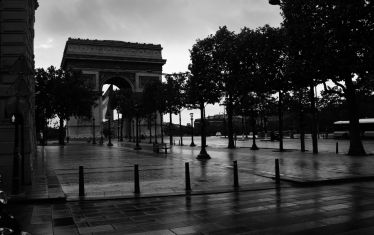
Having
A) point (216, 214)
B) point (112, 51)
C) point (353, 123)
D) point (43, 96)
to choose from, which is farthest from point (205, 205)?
point (112, 51)

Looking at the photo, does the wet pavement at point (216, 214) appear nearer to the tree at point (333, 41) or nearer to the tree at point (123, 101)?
the tree at point (333, 41)

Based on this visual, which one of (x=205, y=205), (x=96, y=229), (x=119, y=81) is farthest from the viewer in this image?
(x=119, y=81)

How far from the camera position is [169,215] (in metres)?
9.20

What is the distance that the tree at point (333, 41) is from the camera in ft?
79.4

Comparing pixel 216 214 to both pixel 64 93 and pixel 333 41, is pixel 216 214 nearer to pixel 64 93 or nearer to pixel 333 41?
pixel 333 41

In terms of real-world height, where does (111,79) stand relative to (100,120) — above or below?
above

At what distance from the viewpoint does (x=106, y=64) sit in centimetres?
9088

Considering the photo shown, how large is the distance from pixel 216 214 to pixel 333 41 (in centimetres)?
1950

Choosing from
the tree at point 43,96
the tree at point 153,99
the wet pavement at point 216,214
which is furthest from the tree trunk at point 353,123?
the tree at point 43,96

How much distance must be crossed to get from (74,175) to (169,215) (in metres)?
9.97

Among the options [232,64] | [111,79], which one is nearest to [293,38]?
[232,64]

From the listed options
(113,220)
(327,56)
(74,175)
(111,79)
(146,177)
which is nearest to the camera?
(113,220)

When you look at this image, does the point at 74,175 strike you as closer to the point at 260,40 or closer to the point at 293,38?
the point at 293,38

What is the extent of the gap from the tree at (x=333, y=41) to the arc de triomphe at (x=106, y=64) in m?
61.2
